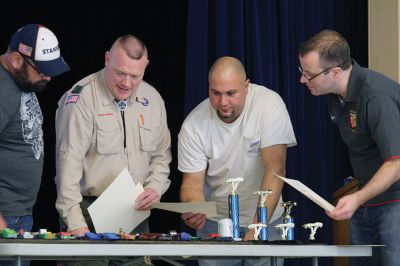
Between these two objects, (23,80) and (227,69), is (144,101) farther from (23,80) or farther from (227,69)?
(23,80)

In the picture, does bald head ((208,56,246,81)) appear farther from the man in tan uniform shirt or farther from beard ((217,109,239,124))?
the man in tan uniform shirt

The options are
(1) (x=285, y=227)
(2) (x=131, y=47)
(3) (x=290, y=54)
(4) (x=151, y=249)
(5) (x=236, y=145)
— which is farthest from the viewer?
(3) (x=290, y=54)

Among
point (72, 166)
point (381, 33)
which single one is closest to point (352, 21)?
point (381, 33)

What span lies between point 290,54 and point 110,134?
4.94 feet

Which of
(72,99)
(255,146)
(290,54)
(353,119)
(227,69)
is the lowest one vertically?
(255,146)

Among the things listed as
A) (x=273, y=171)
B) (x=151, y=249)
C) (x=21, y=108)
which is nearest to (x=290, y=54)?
(x=273, y=171)

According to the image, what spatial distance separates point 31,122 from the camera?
418 cm

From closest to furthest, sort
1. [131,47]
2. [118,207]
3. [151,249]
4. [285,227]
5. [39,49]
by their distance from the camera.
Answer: [151,249] < [285,227] < [39,49] < [118,207] < [131,47]

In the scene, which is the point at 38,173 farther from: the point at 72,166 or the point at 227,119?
the point at 227,119

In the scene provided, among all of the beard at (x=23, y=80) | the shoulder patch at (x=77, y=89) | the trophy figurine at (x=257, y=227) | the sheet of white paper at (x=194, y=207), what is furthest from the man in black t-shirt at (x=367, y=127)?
the beard at (x=23, y=80)

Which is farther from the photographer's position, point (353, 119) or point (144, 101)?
point (144, 101)

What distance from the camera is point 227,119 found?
468cm

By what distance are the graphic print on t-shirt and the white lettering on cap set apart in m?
0.19

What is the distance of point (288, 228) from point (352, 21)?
2.26m
